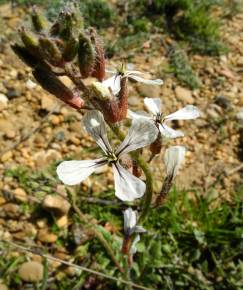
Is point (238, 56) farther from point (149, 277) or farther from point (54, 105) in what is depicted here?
point (149, 277)

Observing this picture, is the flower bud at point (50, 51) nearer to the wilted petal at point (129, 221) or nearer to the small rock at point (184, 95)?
the wilted petal at point (129, 221)

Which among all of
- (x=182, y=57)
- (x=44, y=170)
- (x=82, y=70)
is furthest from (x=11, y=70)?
(x=82, y=70)

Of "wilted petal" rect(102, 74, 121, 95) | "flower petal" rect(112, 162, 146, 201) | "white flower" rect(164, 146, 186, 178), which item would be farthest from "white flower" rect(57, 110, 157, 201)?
"white flower" rect(164, 146, 186, 178)

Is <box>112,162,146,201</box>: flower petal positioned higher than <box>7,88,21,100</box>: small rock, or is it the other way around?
<box>112,162,146,201</box>: flower petal

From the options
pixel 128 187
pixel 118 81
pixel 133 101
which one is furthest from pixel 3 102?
pixel 128 187

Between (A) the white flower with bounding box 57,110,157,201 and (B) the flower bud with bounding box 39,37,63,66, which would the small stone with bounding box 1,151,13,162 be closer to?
(A) the white flower with bounding box 57,110,157,201
